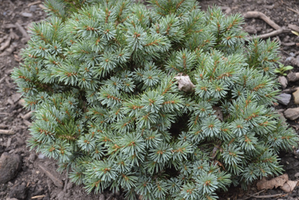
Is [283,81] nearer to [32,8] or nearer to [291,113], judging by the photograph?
[291,113]

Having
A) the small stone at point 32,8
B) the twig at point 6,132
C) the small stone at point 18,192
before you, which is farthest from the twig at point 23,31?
the small stone at point 18,192

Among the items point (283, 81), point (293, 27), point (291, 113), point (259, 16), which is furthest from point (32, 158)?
point (293, 27)

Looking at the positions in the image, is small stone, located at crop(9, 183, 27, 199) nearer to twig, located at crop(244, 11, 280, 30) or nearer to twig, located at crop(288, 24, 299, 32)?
twig, located at crop(244, 11, 280, 30)

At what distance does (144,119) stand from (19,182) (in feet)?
5.15

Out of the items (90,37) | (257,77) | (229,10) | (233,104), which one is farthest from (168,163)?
(229,10)

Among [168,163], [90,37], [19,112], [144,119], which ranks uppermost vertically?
[90,37]

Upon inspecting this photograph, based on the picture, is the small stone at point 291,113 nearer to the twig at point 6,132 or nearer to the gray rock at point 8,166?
the gray rock at point 8,166

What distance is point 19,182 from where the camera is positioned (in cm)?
267

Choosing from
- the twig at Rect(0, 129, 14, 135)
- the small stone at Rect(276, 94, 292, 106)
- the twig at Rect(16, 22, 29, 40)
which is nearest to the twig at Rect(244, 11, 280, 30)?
the small stone at Rect(276, 94, 292, 106)

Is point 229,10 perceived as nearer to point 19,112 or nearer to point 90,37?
point 90,37

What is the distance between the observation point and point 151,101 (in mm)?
1807

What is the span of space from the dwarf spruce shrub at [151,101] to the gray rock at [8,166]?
29.8 inches

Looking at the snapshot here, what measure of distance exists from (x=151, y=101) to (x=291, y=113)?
5.73 feet

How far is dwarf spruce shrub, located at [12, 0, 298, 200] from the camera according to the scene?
193cm
